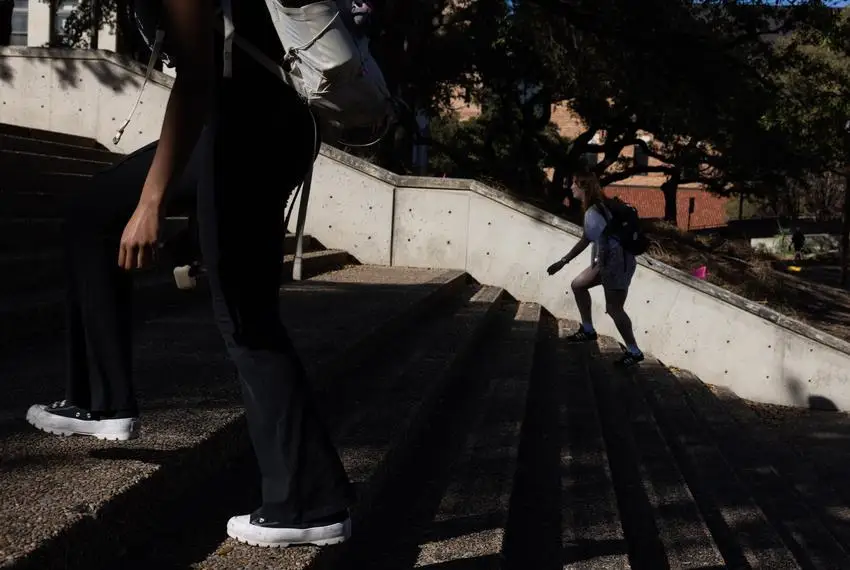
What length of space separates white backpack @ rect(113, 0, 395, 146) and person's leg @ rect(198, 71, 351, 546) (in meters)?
0.07

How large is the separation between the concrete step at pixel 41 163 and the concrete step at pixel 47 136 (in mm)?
385

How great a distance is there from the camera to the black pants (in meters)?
2.22

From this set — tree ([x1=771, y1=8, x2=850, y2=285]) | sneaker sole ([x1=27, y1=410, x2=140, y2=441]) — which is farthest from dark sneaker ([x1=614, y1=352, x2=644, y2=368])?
tree ([x1=771, y1=8, x2=850, y2=285])

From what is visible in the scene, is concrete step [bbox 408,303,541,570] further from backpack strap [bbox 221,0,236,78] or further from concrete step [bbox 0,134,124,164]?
concrete step [bbox 0,134,124,164]

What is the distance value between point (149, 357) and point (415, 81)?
14008 millimetres

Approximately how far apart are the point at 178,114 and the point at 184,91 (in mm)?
52

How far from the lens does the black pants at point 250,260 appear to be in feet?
7.29

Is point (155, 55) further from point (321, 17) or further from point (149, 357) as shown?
point (149, 357)

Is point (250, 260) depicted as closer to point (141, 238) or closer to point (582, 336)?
point (141, 238)

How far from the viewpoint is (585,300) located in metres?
9.63

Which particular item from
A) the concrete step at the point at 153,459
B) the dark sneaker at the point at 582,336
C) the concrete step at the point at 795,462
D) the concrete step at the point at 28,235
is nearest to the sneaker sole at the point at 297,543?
the concrete step at the point at 153,459

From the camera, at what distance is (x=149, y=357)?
4.59 metres

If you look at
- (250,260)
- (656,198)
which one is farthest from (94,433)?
(656,198)

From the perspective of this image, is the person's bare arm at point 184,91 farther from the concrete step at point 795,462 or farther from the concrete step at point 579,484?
the concrete step at point 795,462
